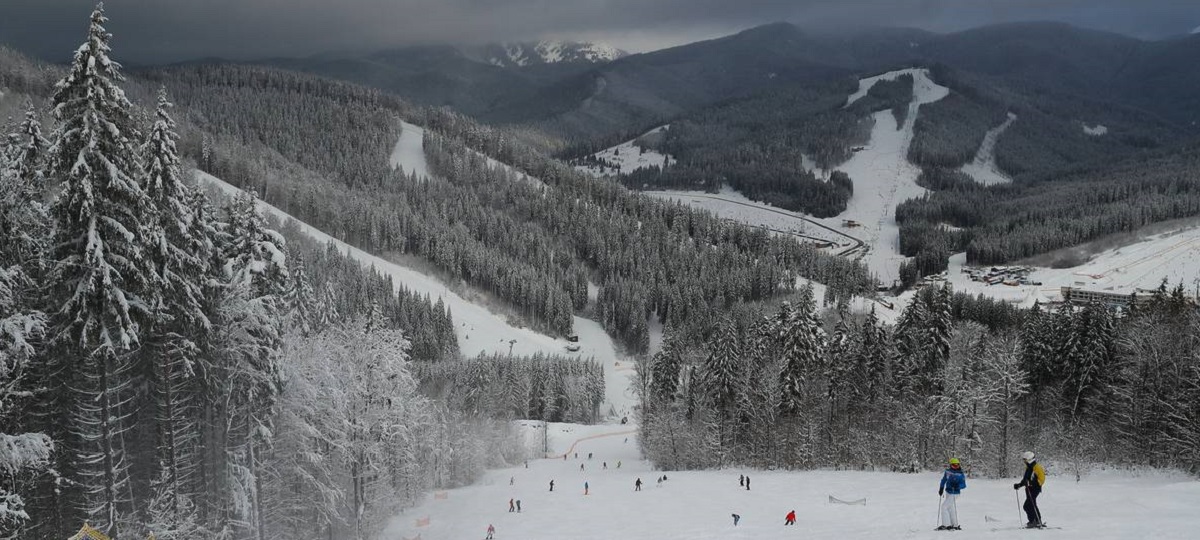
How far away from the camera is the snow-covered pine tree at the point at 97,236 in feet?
63.1

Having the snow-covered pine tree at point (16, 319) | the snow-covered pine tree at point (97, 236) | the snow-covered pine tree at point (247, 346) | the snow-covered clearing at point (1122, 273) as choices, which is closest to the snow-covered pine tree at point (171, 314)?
the snow-covered pine tree at point (97, 236)

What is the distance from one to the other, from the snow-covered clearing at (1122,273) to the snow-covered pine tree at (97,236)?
143 metres

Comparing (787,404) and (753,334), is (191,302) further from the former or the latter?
(753,334)

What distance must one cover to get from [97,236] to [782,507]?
34865mm

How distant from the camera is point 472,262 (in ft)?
575

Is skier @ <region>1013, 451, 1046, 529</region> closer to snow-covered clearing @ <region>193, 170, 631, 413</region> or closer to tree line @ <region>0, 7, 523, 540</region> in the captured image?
tree line @ <region>0, 7, 523, 540</region>

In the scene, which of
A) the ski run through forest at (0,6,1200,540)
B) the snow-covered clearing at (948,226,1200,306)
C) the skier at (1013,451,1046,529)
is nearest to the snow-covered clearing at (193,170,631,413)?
the ski run through forest at (0,6,1200,540)

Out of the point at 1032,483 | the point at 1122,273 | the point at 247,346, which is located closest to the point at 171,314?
the point at 247,346

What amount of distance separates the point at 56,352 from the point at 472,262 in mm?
154382

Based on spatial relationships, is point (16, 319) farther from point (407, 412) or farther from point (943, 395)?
point (943, 395)

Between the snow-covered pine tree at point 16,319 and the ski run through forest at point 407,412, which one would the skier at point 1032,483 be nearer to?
the ski run through forest at point 407,412

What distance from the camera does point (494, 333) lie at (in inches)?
5842

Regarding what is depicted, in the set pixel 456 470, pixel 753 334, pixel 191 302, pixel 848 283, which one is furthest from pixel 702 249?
pixel 191 302

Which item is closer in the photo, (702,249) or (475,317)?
(475,317)
